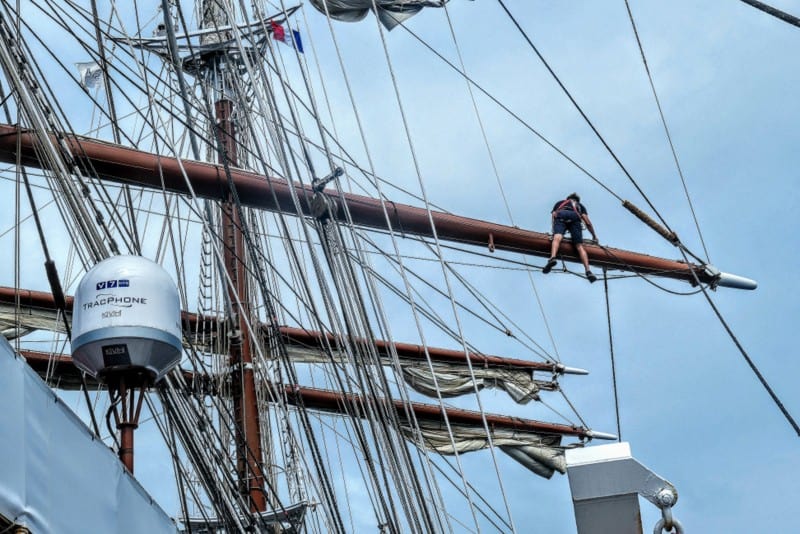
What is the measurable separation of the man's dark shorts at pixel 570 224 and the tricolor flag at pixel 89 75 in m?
7.68

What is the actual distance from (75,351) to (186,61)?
11.3 m

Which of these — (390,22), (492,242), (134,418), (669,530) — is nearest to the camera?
(669,530)

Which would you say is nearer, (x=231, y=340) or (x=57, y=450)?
(x=57, y=450)

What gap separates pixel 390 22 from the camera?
46.5ft

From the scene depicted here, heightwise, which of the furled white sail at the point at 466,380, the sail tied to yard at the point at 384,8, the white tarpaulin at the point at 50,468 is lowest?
the white tarpaulin at the point at 50,468

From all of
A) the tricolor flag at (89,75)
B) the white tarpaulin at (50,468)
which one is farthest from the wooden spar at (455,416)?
the white tarpaulin at (50,468)

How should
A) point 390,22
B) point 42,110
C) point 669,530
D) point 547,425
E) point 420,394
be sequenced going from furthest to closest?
1. point 547,425
2. point 420,394
3. point 390,22
4. point 42,110
5. point 669,530

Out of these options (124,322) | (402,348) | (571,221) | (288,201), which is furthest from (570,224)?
(124,322)

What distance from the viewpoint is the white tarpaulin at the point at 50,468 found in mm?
4113

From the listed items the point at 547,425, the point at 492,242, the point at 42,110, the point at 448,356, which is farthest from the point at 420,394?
the point at 42,110

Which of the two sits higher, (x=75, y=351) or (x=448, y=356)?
(x=448, y=356)

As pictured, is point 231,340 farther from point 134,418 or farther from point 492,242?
point 134,418

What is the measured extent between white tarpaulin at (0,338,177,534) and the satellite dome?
52 centimetres

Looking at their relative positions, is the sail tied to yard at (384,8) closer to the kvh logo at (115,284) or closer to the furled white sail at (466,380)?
the furled white sail at (466,380)
